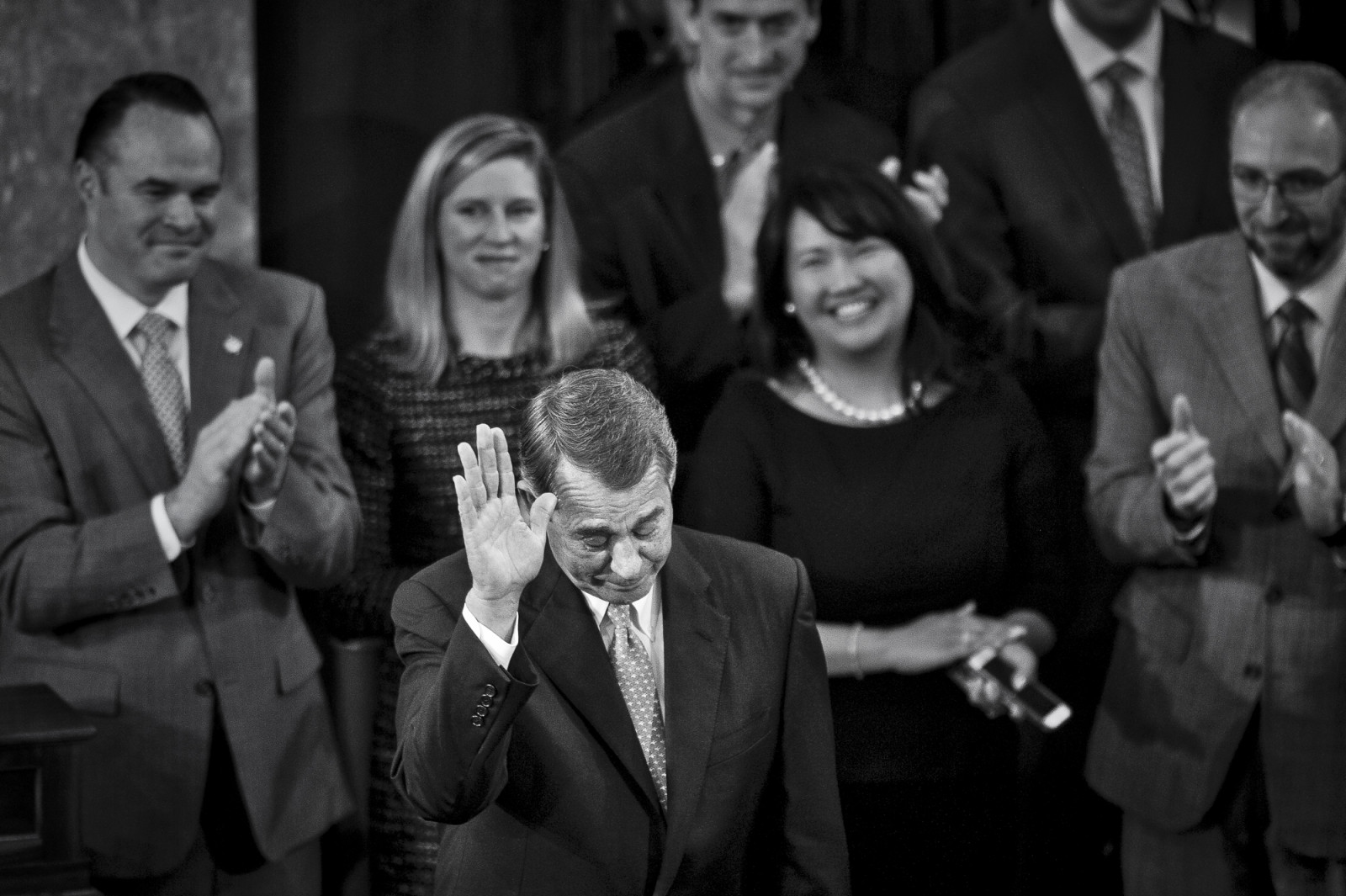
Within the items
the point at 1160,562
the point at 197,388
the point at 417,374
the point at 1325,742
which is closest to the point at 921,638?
the point at 1160,562

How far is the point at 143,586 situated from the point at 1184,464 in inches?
69.0

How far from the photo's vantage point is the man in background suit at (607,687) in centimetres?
206

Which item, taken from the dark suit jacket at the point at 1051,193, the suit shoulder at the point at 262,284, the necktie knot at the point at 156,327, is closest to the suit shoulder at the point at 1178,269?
the dark suit jacket at the point at 1051,193

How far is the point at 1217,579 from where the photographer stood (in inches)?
130

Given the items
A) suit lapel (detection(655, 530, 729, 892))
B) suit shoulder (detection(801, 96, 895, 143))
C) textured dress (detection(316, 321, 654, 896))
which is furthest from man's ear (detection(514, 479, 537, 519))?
suit shoulder (detection(801, 96, 895, 143))

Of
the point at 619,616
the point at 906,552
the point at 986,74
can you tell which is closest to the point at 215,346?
the point at 906,552

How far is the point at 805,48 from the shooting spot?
4355 millimetres

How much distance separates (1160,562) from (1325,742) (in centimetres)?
41

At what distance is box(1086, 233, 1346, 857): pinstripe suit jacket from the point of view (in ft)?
10.7

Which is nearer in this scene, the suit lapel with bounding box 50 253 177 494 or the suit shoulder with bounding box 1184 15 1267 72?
the suit lapel with bounding box 50 253 177 494

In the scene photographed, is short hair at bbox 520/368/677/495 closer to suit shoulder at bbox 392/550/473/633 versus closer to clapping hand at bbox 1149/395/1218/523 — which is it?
suit shoulder at bbox 392/550/473/633

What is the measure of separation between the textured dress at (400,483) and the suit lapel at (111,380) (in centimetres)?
35

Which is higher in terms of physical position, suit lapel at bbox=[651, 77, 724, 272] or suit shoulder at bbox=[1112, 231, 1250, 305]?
suit lapel at bbox=[651, 77, 724, 272]

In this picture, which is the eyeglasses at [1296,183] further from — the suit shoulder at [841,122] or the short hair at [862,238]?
the suit shoulder at [841,122]
